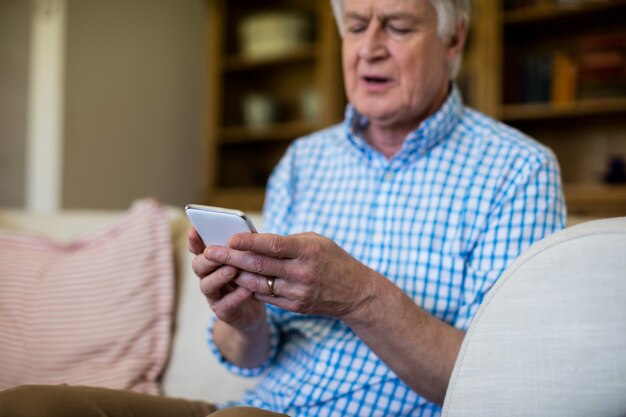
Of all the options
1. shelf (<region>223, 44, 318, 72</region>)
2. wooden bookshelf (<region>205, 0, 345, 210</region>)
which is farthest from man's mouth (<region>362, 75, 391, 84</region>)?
shelf (<region>223, 44, 318, 72</region>)

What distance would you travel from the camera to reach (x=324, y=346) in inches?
41.6

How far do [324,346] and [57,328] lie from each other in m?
0.58

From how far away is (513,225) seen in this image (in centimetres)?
97

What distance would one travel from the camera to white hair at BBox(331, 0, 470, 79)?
1166 mm

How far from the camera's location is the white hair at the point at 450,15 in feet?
3.83

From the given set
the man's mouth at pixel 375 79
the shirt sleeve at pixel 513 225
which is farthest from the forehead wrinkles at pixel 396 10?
the shirt sleeve at pixel 513 225

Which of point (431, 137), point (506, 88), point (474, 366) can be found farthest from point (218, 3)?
point (474, 366)

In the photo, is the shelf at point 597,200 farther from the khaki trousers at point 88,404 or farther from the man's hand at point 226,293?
→ the khaki trousers at point 88,404

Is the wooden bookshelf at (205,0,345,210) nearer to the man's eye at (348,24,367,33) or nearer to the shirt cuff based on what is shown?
the man's eye at (348,24,367,33)

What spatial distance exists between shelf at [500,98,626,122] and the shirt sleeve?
1.79 metres

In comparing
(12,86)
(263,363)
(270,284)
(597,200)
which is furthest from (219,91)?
(270,284)

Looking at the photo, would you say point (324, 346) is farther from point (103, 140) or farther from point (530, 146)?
point (103, 140)

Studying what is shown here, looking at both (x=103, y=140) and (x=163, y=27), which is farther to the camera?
(x=163, y=27)

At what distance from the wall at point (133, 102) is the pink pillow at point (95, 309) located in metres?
1.93
